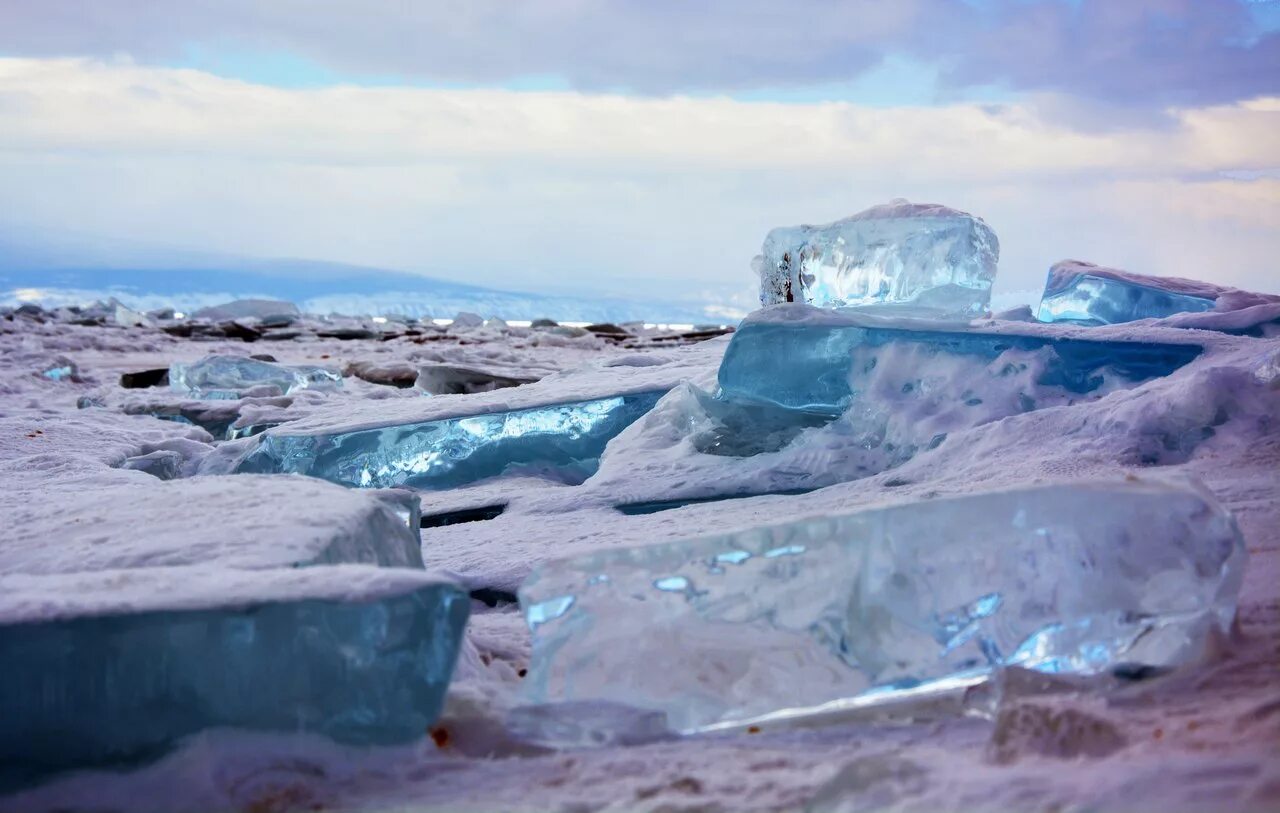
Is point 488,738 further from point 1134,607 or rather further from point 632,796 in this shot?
point 1134,607

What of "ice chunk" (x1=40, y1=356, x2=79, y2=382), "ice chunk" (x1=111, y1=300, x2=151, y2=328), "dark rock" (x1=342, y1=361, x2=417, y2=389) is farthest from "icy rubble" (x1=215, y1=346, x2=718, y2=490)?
"ice chunk" (x1=111, y1=300, x2=151, y2=328)

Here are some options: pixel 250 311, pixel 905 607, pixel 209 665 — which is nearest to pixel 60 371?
pixel 209 665

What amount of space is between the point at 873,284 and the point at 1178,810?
1.67m

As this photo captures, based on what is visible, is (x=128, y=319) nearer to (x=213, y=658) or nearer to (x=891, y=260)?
(x=891, y=260)

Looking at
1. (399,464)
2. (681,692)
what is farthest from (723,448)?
(681,692)

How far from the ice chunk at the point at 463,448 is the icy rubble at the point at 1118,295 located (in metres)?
1.07

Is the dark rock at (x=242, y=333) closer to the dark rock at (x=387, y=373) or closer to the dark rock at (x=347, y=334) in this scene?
the dark rock at (x=347, y=334)

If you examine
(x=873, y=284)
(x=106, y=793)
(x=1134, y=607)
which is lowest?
(x=106, y=793)

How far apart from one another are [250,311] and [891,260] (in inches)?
381

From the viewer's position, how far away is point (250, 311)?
35.4ft

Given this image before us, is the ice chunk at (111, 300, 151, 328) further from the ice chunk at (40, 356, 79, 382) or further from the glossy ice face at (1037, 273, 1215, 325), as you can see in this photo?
the glossy ice face at (1037, 273, 1215, 325)

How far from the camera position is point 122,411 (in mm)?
3131

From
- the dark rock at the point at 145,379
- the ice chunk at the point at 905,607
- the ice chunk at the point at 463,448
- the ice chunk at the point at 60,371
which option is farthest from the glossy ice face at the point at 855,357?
the ice chunk at the point at 60,371

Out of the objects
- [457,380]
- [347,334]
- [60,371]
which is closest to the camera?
[457,380]
